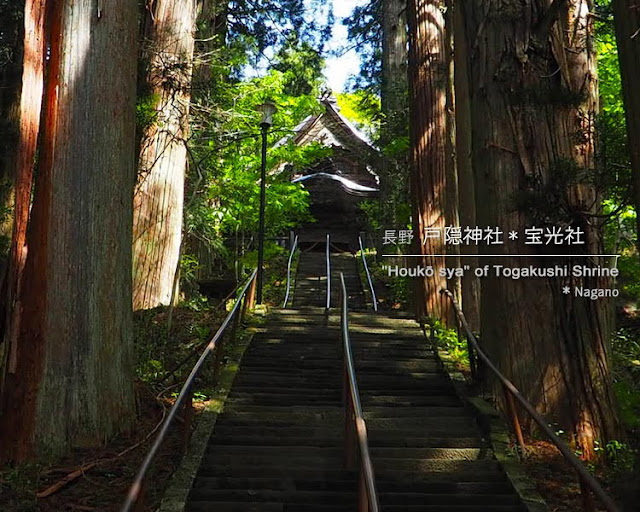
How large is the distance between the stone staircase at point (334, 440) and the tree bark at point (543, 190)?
876mm

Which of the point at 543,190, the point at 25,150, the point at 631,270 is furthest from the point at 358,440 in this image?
the point at 631,270

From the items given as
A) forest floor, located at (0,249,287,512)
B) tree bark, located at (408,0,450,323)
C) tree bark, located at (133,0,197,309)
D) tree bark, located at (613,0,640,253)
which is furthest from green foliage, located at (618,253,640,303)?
tree bark, located at (613,0,640,253)

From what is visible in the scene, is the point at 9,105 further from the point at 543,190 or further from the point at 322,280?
the point at 543,190

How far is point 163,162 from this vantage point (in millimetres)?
10047

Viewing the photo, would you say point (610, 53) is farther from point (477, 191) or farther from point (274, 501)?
point (274, 501)

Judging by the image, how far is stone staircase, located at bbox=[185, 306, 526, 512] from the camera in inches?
186

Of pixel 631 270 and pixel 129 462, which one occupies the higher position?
pixel 631 270

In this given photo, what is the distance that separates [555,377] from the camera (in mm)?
5715

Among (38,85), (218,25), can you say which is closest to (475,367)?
(38,85)

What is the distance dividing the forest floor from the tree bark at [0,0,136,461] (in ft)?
0.60

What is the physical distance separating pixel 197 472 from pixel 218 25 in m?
11.9

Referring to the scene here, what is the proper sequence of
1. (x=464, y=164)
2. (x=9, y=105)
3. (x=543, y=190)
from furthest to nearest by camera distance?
(x=9, y=105) → (x=464, y=164) → (x=543, y=190)

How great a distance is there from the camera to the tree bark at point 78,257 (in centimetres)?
509

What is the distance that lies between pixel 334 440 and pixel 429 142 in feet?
21.1
